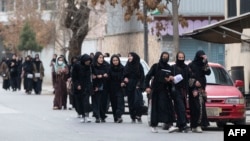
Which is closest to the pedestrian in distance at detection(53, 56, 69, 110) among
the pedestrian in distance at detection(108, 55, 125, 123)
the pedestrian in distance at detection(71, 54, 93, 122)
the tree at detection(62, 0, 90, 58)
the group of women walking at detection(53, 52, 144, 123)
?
the pedestrian in distance at detection(71, 54, 93, 122)

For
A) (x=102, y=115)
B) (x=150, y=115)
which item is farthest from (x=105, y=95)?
(x=150, y=115)

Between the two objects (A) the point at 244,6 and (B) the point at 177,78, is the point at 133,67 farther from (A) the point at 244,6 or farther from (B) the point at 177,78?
(A) the point at 244,6

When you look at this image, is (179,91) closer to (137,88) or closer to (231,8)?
(137,88)

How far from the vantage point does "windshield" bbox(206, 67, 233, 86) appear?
2200 centimetres

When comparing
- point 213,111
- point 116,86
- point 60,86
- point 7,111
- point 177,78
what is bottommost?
point 7,111

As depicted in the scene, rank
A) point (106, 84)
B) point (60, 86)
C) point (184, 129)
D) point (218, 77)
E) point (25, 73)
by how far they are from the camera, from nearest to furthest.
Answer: point (184, 129) → point (218, 77) → point (106, 84) → point (60, 86) → point (25, 73)

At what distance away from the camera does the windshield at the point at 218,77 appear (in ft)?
72.2

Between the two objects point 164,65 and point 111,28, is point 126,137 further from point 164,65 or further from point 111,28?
point 111,28

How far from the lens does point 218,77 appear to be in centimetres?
2216

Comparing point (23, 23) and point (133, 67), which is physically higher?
point (23, 23)

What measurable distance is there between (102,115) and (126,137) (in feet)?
17.2

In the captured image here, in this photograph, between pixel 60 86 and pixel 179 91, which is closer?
pixel 179 91

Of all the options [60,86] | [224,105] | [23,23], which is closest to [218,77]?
[224,105]

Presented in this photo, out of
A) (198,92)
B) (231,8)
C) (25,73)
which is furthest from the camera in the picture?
(25,73)
